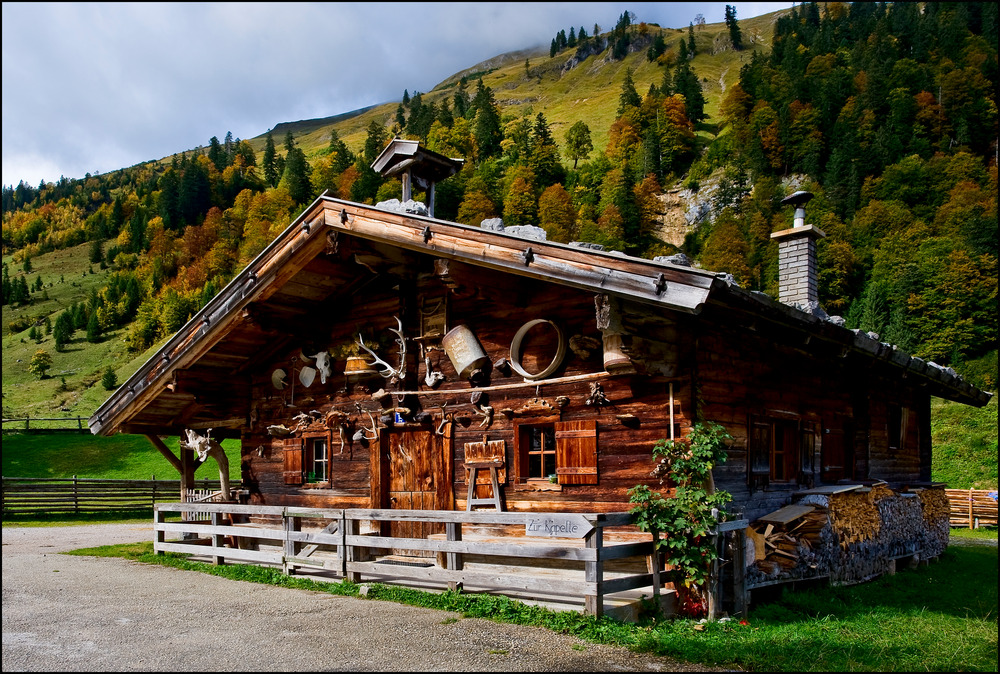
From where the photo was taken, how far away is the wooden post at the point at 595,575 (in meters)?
8.18

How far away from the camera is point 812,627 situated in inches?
353

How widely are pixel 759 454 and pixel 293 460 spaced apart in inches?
340

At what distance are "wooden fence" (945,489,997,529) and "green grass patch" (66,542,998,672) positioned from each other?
588 inches

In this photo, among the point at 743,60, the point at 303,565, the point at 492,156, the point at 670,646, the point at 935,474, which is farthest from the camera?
the point at 743,60

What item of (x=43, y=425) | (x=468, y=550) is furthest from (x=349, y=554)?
(x=43, y=425)

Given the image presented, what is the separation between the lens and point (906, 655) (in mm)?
7699

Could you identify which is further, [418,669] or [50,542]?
[50,542]

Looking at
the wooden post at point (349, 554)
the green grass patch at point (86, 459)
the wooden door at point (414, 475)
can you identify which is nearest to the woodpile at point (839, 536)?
the wooden door at point (414, 475)

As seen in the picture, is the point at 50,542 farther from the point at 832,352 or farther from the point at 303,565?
the point at 832,352

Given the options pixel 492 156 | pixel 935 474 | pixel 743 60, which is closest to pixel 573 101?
pixel 743 60

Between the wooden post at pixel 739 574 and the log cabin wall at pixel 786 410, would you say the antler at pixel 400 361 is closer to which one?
the log cabin wall at pixel 786 410

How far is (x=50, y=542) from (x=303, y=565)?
10.6m

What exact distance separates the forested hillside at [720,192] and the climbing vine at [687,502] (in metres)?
52.1

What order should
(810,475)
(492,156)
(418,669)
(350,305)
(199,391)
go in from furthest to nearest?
(492,156), (199,391), (350,305), (810,475), (418,669)
